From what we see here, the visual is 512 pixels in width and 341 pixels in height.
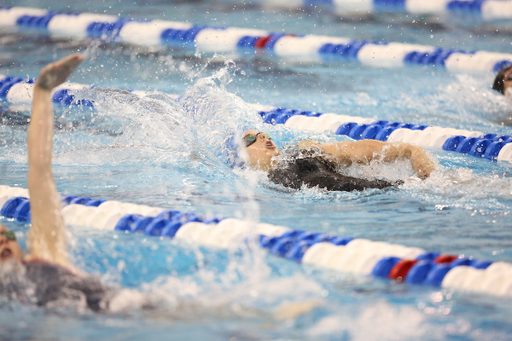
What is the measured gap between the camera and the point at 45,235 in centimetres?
249

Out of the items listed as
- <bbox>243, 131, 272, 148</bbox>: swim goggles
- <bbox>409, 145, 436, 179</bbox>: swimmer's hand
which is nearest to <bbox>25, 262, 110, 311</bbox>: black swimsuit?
<bbox>243, 131, 272, 148</bbox>: swim goggles

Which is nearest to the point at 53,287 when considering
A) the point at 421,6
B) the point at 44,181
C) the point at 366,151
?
the point at 44,181

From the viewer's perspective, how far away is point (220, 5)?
955 centimetres

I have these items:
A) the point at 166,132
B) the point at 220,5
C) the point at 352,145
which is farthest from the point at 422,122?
the point at 220,5

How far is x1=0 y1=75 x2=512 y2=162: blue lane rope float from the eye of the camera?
14.1 feet

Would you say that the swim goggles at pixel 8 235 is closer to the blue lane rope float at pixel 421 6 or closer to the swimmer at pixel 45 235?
the swimmer at pixel 45 235

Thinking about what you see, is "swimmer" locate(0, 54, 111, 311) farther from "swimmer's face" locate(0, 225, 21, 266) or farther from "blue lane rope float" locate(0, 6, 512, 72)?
"blue lane rope float" locate(0, 6, 512, 72)

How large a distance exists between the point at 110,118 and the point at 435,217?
307cm

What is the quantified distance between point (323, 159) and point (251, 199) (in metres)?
0.52

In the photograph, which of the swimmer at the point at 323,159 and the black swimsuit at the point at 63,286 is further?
the swimmer at the point at 323,159

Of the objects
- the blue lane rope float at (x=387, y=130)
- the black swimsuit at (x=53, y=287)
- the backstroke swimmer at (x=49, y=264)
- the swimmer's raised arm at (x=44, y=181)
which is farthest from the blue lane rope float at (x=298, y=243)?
the blue lane rope float at (x=387, y=130)

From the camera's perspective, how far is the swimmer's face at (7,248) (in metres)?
2.39

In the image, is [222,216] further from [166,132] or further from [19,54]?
[19,54]

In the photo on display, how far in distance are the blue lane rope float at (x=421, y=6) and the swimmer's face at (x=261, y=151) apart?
566 cm
